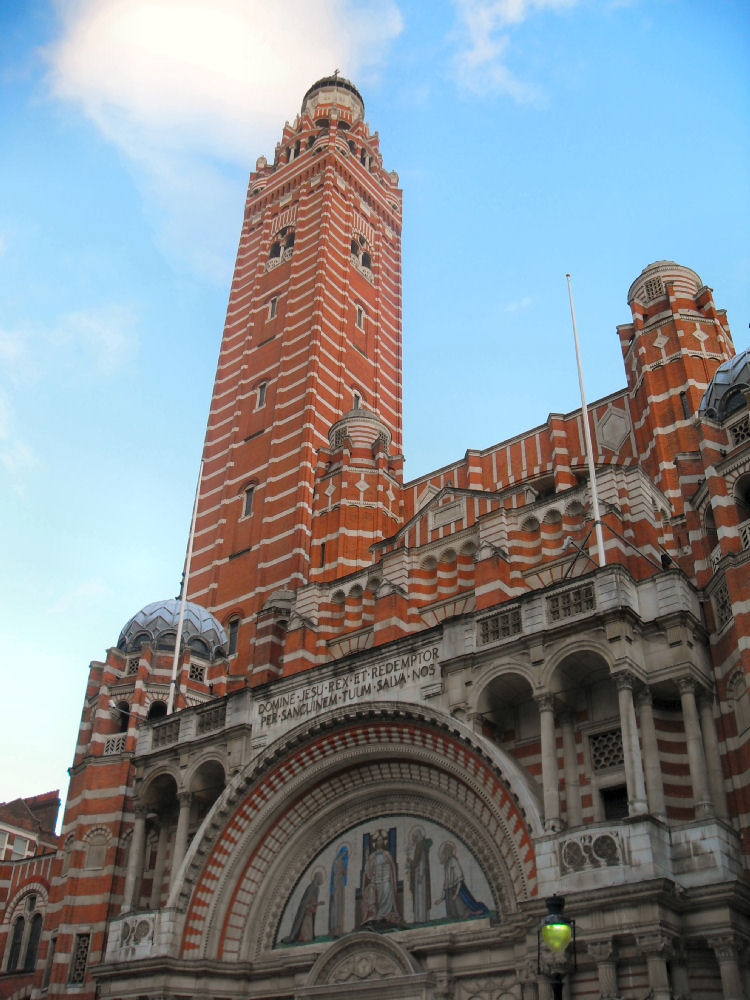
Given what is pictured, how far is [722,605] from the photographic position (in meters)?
21.5

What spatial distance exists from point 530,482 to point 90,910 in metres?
18.2

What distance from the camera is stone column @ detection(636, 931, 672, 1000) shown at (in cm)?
1642

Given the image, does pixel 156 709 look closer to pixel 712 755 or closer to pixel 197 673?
pixel 197 673

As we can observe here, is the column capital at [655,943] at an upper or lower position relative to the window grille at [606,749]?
lower

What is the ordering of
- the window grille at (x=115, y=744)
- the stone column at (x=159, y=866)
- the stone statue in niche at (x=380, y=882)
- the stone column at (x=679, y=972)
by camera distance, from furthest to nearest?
the window grille at (x=115, y=744) → the stone column at (x=159, y=866) → the stone statue in niche at (x=380, y=882) → the stone column at (x=679, y=972)

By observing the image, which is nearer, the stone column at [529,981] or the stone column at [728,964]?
the stone column at [728,964]

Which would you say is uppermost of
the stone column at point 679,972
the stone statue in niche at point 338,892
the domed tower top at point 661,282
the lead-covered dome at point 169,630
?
the domed tower top at point 661,282

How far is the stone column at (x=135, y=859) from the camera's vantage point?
82.7 feet

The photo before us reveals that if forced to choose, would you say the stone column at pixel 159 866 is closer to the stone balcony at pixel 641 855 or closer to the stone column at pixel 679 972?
the stone balcony at pixel 641 855

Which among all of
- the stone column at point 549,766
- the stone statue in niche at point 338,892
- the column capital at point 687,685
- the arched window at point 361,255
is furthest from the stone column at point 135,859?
the arched window at point 361,255

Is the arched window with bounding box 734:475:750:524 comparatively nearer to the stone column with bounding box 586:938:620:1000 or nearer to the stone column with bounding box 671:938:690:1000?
the stone column with bounding box 671:938:690:1000

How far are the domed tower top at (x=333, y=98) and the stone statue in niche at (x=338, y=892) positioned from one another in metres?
52.8

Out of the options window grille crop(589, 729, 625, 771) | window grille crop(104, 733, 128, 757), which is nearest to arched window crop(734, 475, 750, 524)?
window grille crop(589, 729, 625, 771)

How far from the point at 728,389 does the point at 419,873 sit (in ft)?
47.1
